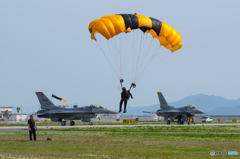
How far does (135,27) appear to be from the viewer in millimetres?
27828

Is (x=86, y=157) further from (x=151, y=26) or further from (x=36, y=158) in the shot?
(x=151, y=26)

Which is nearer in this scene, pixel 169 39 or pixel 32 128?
pixel 32 128

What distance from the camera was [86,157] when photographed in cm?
1418

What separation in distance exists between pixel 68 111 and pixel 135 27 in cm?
2841

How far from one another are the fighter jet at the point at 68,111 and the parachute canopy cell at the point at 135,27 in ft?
79.5

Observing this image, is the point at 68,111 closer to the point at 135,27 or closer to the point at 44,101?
the point at 44,101

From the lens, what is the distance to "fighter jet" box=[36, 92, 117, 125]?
52.7 metres

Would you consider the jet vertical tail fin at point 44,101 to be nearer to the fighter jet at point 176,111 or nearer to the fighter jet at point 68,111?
the fighter jet at point 68,111

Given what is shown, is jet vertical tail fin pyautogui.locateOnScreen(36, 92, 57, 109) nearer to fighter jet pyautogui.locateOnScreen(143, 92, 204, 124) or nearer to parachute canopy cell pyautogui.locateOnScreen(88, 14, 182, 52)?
fighter jet pyautogui.locateOnScreen(143, 92, 204, 124)

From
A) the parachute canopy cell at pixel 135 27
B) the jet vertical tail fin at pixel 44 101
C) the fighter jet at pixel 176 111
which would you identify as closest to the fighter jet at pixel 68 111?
the jet vertical tail fin at pixel 44 101

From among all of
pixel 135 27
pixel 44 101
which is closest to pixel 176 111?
pixel 44 101

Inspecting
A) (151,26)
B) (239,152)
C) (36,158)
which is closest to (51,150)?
(36,158)

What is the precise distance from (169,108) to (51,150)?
169 feet

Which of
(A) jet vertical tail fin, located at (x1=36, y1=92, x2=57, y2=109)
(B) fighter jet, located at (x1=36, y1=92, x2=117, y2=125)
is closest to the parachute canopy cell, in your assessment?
(B) fighter jet, located at (x1=36, y1=92, x2=117, y2=125)
